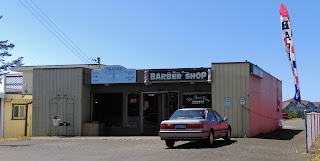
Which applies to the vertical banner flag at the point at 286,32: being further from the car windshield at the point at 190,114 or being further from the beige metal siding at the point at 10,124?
the beige metal siding at the point at 10,124

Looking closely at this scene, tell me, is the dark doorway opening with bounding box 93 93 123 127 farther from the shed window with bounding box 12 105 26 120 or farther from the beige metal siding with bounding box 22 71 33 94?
the beige metal siding with bounding box 22 71 33 94

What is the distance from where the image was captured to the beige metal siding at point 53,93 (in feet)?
80.6

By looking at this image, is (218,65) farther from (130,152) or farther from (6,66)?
(6,66)

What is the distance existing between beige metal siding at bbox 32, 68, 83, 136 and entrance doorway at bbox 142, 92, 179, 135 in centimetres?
366

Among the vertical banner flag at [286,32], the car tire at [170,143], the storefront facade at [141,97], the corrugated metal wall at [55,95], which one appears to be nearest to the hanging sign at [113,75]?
the storefront facade at [141,97]

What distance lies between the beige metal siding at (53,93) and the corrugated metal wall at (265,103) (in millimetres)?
9097

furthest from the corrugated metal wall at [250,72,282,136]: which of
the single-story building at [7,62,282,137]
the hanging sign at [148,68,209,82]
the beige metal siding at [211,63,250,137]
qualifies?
the hanging sign at [148,68,209,82]

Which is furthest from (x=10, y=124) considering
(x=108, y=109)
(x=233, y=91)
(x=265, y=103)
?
(x=265, y=103)

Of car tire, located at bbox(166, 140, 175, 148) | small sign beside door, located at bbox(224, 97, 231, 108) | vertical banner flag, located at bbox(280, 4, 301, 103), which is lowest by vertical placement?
car tire, located at bbox(166, 140, 175, 148)

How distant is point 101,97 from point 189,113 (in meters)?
10.2

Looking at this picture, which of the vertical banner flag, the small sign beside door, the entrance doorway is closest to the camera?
the vertical banner flag

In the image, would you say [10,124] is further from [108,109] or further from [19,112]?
[108,109]

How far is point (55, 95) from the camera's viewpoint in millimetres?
24953

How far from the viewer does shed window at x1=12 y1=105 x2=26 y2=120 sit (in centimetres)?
3056
